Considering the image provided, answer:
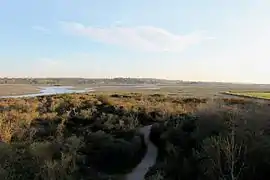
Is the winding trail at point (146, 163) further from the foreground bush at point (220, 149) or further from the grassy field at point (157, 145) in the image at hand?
the foreground bush at point (220, 149)

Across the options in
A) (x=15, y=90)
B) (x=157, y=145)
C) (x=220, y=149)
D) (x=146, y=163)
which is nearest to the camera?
(x=220, y=149)

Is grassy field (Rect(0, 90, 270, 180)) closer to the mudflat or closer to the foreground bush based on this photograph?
the foreground bush

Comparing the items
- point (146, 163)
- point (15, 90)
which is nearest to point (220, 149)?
point (146, 163)

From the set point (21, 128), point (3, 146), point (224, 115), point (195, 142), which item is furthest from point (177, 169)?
point (21, 128)

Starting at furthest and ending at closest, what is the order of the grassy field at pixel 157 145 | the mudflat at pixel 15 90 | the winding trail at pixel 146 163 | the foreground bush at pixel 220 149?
1. the mudflat at pixel 15 90
2. the winding trail at pixel 146 163
3. the grassy field at pixel 157 145
4. the foreground bush at pixel 220 149

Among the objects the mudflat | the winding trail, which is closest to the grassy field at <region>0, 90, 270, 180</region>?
the winding trail

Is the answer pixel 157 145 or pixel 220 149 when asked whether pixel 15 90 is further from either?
pixel 220 149

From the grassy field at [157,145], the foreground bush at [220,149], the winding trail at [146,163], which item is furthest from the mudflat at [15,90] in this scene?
the foreground bush at [220,149]

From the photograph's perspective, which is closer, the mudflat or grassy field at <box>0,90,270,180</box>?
grassy field at <box>0,90,270,180</box>

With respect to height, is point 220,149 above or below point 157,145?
above
